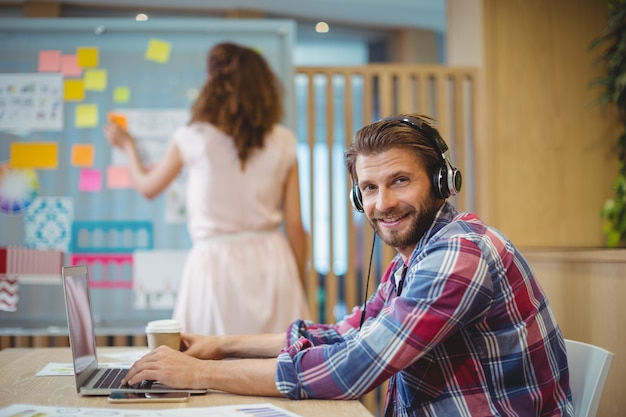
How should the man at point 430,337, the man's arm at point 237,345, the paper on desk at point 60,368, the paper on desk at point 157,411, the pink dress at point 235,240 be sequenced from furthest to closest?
the pink dress at point 235,240 → the man's arm at point 237,345 → the paper on desk at point 60,368 → the man at point 430,337 → the paper on desk at point 157,411

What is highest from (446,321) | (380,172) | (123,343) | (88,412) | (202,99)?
(202,99)

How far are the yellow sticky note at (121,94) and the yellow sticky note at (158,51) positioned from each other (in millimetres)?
173

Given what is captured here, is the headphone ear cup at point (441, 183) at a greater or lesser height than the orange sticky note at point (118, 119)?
lesser

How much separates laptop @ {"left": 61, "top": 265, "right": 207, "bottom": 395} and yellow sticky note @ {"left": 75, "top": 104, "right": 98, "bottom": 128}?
169 centimetres

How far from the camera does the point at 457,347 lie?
1354 millimetres

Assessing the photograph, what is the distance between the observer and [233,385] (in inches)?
53.0

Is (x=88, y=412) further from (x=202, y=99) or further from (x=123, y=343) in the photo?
(x=123, y=343)

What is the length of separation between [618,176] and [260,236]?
1.81m

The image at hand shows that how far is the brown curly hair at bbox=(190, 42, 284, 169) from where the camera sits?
264cm

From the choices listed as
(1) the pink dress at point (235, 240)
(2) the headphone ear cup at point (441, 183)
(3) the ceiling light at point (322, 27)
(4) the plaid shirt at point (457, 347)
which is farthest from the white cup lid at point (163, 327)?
(3) the ceiling light at point (322, 27)

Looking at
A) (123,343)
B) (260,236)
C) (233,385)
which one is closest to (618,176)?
(260,236)

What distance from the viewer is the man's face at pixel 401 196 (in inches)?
58.3

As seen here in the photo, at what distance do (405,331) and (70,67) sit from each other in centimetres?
243

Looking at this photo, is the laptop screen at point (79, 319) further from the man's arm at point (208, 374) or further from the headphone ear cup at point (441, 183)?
the headphone ear cup at point (441, 183)
